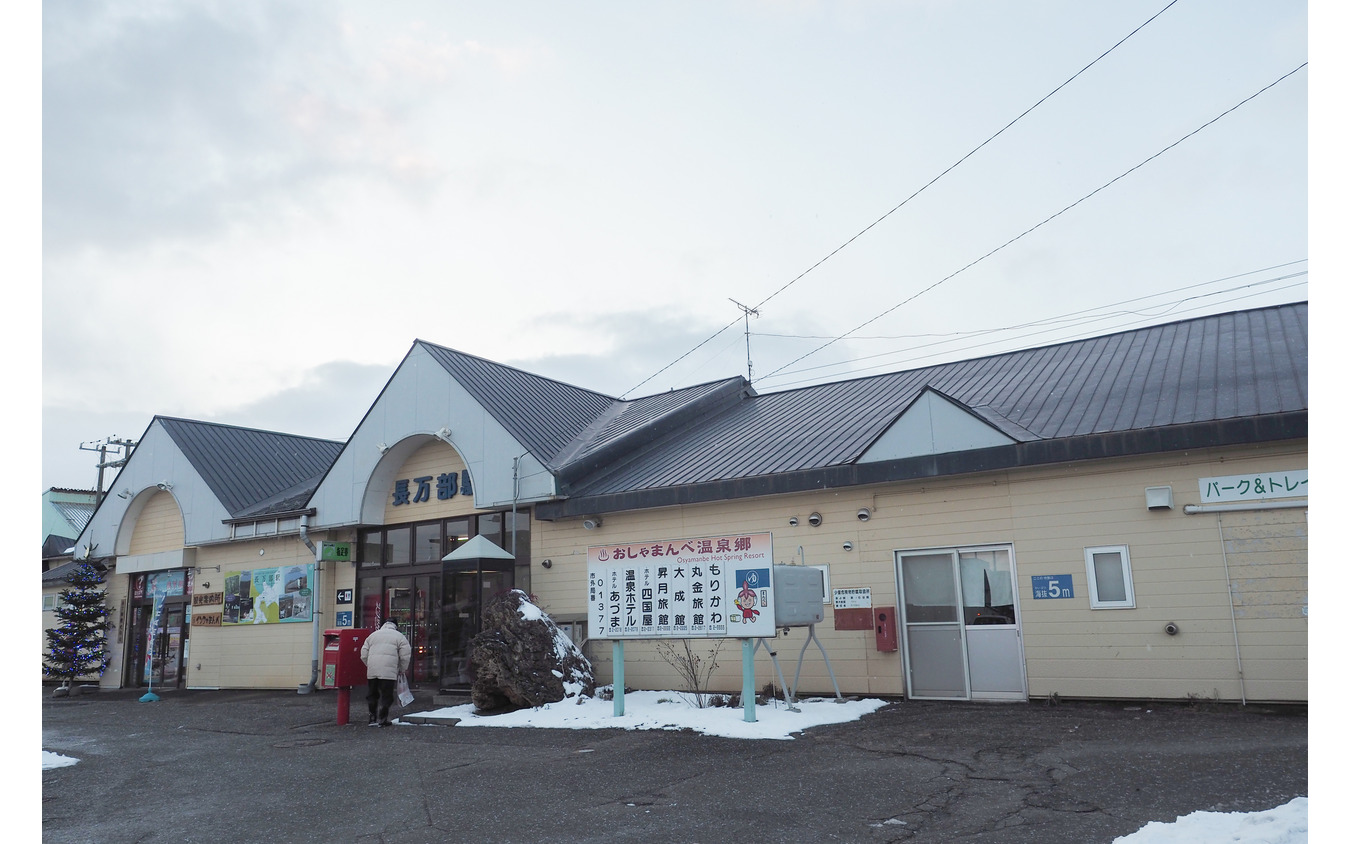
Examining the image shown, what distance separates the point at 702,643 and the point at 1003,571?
4847mm

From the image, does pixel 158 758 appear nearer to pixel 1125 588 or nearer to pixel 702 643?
pixel 702 643

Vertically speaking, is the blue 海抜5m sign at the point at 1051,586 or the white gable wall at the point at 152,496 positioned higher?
the white gable wall at the point at 152,496

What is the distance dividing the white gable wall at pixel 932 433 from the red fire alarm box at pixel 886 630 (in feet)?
7.03

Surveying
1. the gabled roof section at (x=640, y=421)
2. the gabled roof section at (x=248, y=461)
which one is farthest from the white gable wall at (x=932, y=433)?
the gabled roof section at (x=248, y=461)

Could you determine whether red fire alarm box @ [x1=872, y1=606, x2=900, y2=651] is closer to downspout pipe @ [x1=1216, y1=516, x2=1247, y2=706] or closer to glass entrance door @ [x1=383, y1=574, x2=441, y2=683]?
downspout pipe @ [x1=1216, y1=516, x2=1247, y2=706]

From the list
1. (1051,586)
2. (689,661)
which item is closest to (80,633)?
(689,661)

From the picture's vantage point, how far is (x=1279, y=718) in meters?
9.43

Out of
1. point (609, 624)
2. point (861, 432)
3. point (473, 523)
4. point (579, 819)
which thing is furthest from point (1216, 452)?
point (473, 523)

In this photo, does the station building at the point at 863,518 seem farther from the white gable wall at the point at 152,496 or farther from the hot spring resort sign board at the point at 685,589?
the hot spring resort sign board at the point at 685,589

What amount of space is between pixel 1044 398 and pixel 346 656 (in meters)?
11.0

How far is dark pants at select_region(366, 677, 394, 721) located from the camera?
12.5 metres

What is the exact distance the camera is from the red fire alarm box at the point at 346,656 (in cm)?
1291

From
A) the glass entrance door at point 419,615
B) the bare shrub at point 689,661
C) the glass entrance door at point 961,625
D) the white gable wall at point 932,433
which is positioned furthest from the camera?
the glass entrance door at point 419,615

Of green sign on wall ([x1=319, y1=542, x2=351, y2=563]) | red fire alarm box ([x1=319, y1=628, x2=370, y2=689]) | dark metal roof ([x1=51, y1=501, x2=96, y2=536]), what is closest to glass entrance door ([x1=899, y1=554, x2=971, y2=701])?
red fire alarm box ([x1=319, y1=628, x2=370, y2=689])
